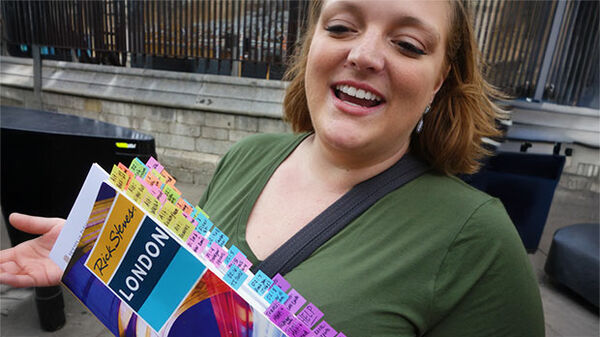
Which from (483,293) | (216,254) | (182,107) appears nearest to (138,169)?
(216,254)

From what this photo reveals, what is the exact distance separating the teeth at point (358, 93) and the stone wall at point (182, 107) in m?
4.59

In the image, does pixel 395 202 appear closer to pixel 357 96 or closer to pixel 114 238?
pixel 357 96

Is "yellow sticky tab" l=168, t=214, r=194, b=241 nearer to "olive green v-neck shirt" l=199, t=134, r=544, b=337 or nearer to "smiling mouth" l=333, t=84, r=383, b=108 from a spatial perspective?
"olive green v-neck shirt" l=199, t=134, r=544, b=337

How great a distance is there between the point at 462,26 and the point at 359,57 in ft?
1.12

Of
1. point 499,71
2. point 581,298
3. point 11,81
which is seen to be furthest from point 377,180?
point 11,81

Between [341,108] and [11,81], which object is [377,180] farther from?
[11,81]

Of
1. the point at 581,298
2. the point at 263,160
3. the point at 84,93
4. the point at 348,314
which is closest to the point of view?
the point at 348,314

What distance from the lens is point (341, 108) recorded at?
1.01 metres

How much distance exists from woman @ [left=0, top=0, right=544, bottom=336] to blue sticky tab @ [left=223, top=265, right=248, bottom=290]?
227 millimetres

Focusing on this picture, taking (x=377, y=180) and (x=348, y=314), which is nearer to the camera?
(x=348, y=314)

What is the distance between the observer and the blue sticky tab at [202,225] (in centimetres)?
79

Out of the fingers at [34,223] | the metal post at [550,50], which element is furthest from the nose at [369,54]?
the metal post at [550,50]

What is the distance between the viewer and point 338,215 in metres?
1.00

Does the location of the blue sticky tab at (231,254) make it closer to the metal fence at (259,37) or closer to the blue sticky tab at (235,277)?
the blue sticky tab at (235,277)
